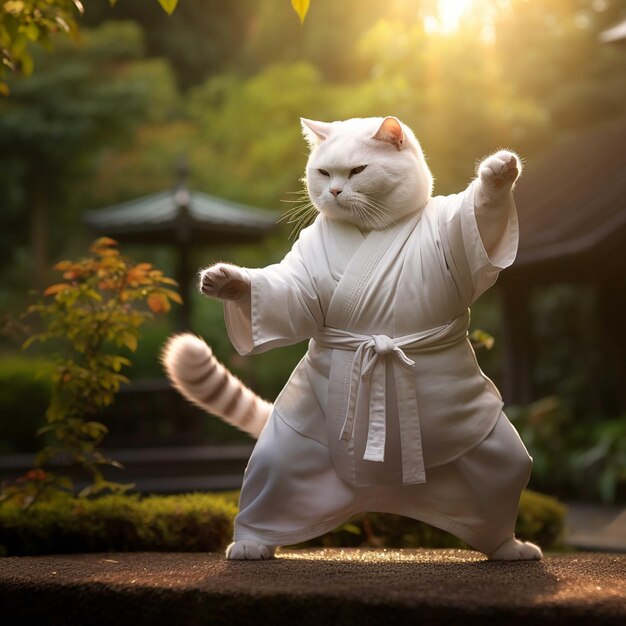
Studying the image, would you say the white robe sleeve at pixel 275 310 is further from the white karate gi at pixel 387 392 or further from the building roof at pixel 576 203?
the building roof at pixel 576 203

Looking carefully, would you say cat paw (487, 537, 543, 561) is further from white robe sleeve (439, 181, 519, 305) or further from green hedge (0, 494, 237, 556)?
green hedge (0, 494, 237, 556)

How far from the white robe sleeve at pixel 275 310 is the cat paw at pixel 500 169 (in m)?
0.73

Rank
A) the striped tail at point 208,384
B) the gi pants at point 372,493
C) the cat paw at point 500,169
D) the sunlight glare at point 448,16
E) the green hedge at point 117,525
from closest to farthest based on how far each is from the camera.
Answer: the cat paw at point 500,169 → the gi pants at point 372,493 → the striped tail at point 208,384 → the green hedge at point 117,525 → the sunlight glare at point 448,16

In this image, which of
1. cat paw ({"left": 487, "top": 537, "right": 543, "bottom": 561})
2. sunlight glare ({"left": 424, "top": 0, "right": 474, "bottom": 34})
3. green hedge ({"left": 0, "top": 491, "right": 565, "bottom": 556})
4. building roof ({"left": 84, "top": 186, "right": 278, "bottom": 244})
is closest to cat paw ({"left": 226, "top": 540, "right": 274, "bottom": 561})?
cat paw ({"left": 487, "top": 537, "right": 543, "bottom": 561})

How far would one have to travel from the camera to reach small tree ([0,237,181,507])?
14.9 feet

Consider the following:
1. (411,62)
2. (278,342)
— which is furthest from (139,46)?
(278,342)

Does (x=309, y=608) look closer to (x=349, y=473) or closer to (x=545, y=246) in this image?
(x=349, y=473)

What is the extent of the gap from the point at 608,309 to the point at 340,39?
488 inches

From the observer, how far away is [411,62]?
15.1 m

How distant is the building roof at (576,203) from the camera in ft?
33.8

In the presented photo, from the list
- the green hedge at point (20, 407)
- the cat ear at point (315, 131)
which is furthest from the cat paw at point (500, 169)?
the green hedge at point (20, 407)

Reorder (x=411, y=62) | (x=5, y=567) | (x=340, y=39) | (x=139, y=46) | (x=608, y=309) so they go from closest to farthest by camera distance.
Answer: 1. (x=5, y=567)
2. (x=608, y=309)
3. (x=411, y=62)
4. (x=139, y=46)
5. (x=340, y=39)

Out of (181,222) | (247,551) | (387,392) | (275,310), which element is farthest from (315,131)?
(181,222)

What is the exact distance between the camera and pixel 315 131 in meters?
3.63
